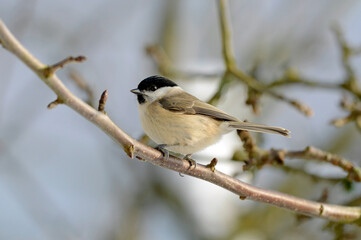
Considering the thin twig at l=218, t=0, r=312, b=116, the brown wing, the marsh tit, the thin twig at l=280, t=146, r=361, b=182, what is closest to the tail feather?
the marsh tit

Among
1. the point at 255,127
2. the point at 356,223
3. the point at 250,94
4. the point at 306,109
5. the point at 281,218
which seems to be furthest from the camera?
the point at 281,218

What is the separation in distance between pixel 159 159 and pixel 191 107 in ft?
3.37

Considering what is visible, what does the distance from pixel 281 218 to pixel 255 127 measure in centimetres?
362

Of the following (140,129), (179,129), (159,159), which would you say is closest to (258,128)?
(179,129)

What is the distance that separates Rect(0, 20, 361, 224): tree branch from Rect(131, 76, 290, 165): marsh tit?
0.46m

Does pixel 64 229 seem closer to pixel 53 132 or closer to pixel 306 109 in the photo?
pixel 53 132

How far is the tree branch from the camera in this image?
1548 mm

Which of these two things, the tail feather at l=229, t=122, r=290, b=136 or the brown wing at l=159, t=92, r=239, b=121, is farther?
the brown wing at l=159, t=92, r=239, b=121

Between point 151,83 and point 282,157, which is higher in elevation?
point 151,83

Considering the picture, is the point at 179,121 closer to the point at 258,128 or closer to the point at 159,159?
the point at 258,128

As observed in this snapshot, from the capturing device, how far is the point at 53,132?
6125mm

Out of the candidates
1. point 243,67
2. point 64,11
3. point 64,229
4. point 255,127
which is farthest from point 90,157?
point 255,127

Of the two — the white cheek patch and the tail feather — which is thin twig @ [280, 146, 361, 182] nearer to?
the tail feather

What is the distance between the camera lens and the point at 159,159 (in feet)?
7.68
